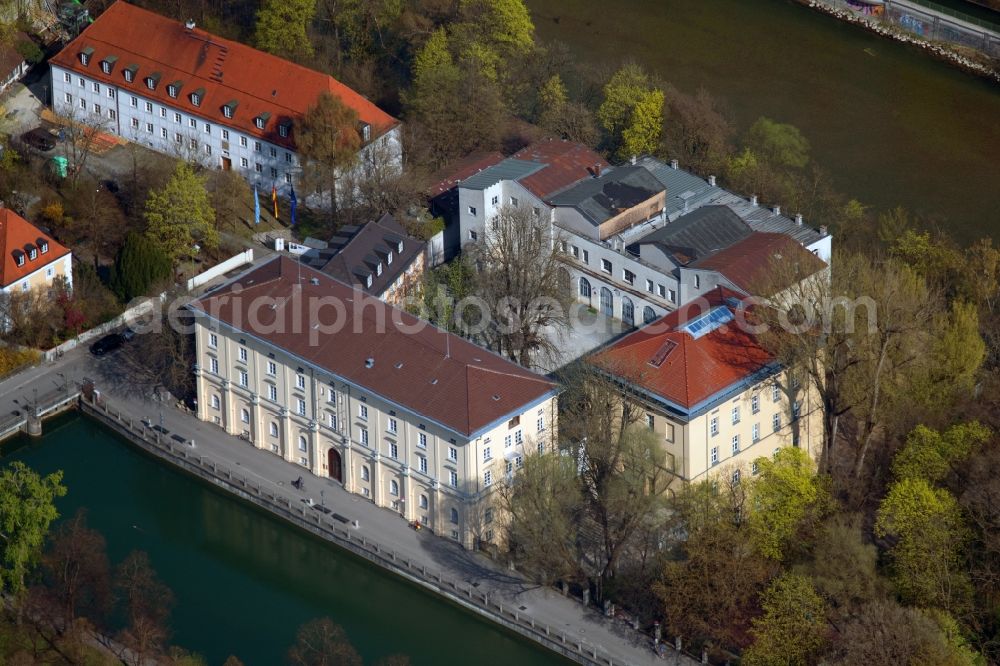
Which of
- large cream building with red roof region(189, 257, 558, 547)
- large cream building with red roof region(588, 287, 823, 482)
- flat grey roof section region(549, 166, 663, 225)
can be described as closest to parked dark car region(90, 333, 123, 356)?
large cream building with red roof region(189, 257, 558, 547)

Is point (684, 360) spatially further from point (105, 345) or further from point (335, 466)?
point (105, 345)

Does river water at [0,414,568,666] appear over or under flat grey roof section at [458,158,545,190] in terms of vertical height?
under

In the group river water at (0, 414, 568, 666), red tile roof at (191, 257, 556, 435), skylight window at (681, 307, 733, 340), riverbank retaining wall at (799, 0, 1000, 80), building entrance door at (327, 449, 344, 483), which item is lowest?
river water at (0, 414, 568, 666)

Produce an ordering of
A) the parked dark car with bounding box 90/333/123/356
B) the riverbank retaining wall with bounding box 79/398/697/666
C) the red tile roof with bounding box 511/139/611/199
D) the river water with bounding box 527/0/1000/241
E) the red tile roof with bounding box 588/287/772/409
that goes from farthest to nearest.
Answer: the river water with bounding box 527/0/1000/241, the red tile roof with bounding box 511/139/611/199, the parked dark car with bounding box 90/333/123/356, the red tile roof with bounding box 588/287/772/409, the riverbank retaining wall with bounding box 79/398/697/666

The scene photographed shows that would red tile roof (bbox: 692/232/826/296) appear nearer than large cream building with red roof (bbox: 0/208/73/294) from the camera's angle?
Yes

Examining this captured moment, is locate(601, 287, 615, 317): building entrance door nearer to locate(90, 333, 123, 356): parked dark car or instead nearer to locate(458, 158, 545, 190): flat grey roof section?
locate(458, 158, 545, 190): flat grey roof section
